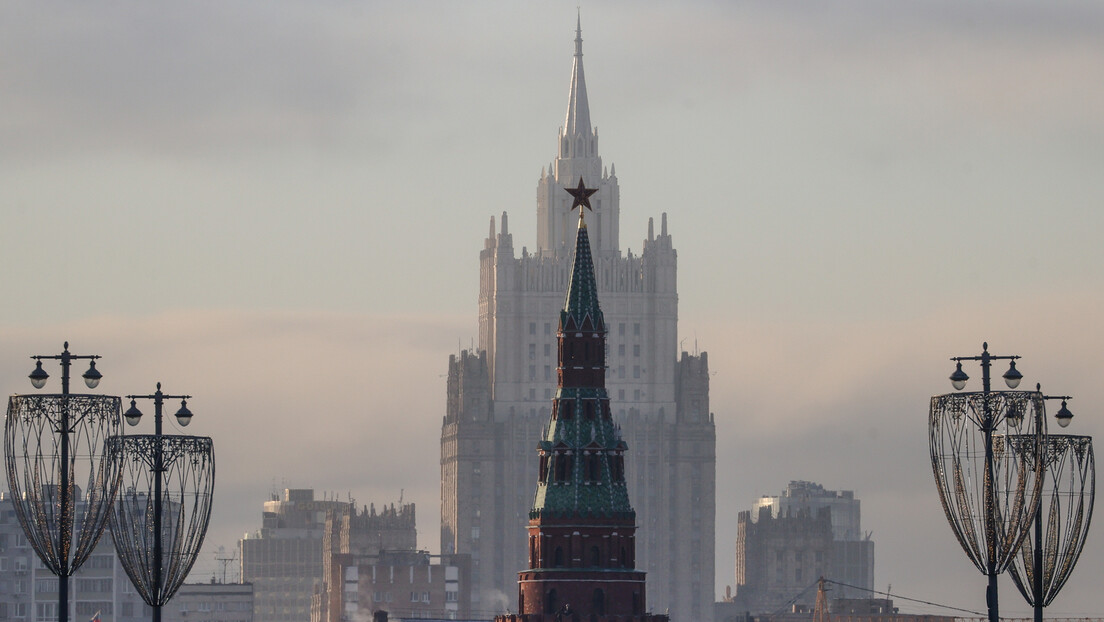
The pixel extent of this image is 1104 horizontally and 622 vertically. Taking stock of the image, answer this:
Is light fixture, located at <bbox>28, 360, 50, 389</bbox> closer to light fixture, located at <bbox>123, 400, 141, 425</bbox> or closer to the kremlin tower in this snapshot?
light fixture, located at <bbox>123, 400, 141, 425</bbox>

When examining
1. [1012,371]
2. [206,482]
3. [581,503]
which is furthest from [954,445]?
[581,503]

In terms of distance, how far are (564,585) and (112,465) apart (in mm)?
72451

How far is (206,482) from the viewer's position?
123 metres

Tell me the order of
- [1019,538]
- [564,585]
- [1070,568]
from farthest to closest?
1. [564,585]
2. [1070,568]
3. [1019,538]

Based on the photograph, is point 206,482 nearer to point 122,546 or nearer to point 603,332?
point 122,546

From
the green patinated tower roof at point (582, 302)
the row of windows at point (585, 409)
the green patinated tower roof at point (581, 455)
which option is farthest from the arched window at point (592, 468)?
the green patinated tower roof at point (582, 302)

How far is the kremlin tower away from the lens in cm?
18825

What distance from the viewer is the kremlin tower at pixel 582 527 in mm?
188250

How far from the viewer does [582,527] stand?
619 feet

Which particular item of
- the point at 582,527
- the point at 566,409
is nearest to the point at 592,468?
the point at 582,527

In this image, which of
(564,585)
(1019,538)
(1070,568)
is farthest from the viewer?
(564,585)

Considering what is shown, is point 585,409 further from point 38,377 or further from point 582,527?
point 38,377

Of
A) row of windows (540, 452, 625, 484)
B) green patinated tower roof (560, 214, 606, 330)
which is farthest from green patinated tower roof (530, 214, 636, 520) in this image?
green patinated tower roof (560, 214, 606, 330)

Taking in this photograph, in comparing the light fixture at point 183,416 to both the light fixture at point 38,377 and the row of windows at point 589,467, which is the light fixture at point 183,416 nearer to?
the light fixture at point 38,377
